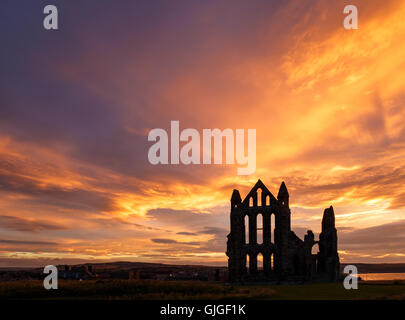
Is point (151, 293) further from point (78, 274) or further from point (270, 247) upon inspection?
point (78, 274)

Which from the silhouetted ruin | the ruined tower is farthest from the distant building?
the ruined tower

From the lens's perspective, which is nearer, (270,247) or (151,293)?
(151,293)

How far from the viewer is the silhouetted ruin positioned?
58156 mm

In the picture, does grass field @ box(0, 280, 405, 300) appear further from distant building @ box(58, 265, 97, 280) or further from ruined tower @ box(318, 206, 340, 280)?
distant building @ box(58, 265, 97, 280)

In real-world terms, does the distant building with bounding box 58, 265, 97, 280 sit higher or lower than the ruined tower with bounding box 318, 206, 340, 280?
A: lower

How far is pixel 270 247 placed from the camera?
5878cm

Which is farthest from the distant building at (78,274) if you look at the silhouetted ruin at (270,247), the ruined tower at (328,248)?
the ruined tower at (328,248)

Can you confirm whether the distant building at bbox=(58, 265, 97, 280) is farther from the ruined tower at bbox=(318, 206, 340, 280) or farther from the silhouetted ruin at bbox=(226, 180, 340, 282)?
the ruined tower at bbox=(318, 206, 340, 280)

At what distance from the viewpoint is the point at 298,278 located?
57375mm

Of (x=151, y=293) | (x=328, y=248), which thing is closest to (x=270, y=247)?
(x=328, y=248)

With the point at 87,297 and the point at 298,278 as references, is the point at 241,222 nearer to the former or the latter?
the point at 298,278

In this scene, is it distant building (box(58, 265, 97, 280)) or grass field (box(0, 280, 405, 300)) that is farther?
distant building (box(58, 265, 97, 280))
